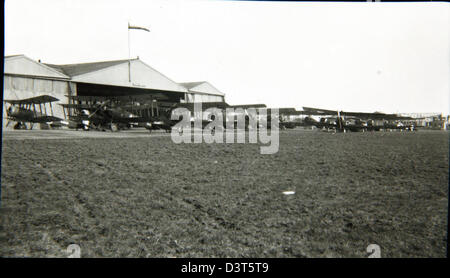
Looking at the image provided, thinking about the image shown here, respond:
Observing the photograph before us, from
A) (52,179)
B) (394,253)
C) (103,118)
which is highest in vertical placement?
(103,118)

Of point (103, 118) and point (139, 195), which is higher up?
point (103, 118)

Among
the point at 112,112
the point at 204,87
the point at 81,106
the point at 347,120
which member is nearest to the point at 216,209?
the point at 204,87

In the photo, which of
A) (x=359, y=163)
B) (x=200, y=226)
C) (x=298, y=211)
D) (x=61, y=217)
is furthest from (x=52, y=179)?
(x=359, y=163)

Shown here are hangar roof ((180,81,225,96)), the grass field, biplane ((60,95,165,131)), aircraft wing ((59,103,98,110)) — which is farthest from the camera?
biplane ((60,95,165,131))

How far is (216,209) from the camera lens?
8.74ft

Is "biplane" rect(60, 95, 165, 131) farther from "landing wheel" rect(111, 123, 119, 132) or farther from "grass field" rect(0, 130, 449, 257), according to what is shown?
"grass field" rect(0, 130, 449, 257)

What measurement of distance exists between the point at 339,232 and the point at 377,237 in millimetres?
273

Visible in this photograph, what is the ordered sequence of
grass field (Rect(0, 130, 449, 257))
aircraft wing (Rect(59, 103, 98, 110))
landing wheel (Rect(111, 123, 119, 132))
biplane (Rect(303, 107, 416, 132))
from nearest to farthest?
1. grass field (Rect(0, 130, 449, 257))
2. aircraft wing (Rect(59, 103, 98, 110))
3. landing wheel (Rect(111, 123, 119, 132))
4. biplane (Rect(303, 107, 416, 132))

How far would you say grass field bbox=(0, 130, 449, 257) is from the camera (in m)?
1.93

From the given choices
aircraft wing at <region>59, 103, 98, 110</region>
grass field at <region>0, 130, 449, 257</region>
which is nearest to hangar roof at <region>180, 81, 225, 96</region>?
grass field at <region>0, 130, 449, 257</region>

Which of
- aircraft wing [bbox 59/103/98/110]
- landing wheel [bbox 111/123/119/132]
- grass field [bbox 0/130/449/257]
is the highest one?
aircraft wing [bbox 59/103/98/110]

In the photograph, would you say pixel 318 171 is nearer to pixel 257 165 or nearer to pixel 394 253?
pixel 257 165

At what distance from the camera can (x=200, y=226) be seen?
7.52 feet

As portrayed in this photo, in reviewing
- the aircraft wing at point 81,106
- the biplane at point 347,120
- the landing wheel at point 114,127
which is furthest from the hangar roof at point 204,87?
the aircraft wing at point 81,106
